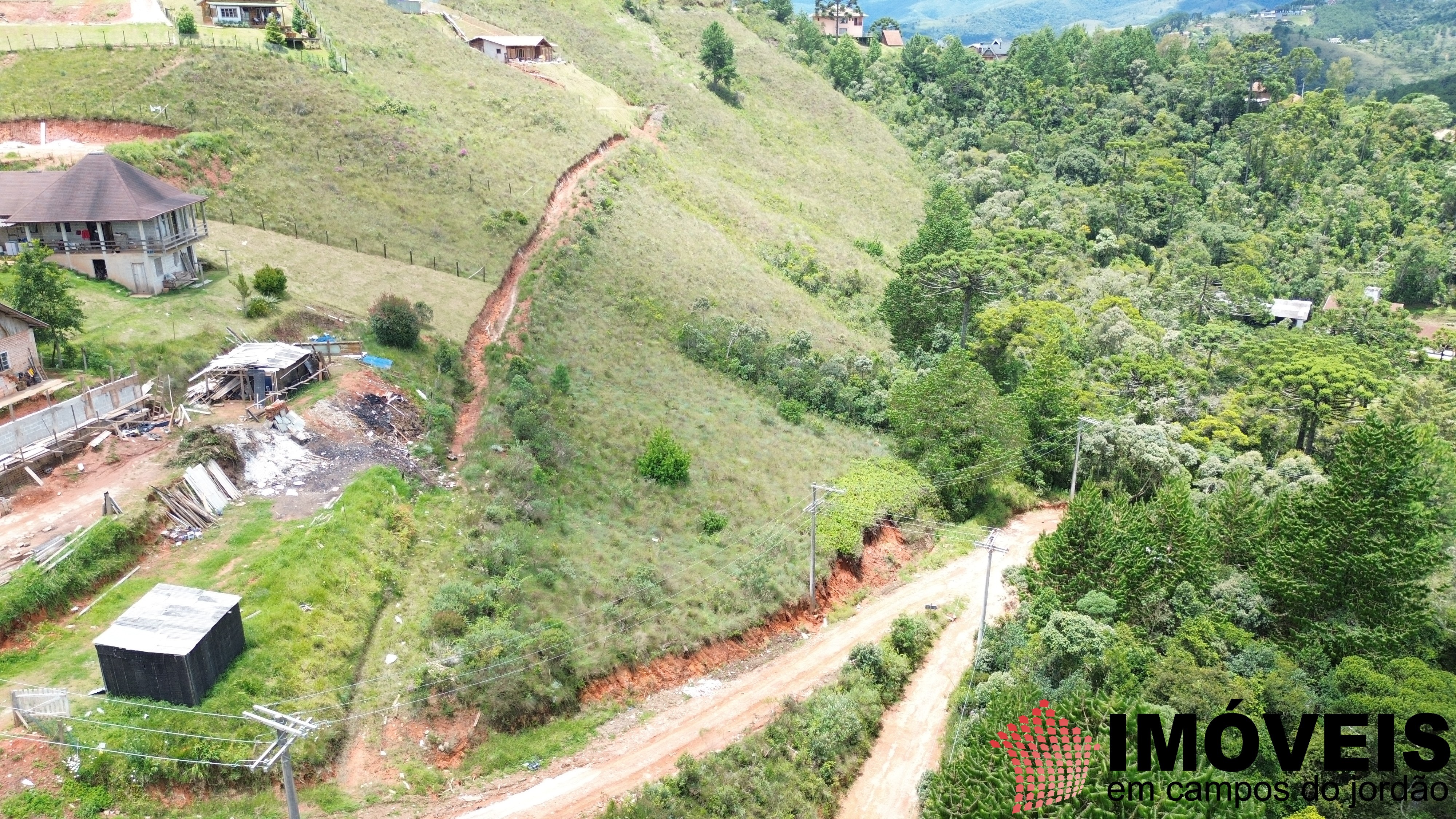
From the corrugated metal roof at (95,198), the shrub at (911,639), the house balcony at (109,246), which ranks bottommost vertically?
the shrub at (911,639)

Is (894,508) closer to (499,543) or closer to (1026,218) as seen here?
(499,543)

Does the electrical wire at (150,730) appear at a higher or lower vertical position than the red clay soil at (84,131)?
lower

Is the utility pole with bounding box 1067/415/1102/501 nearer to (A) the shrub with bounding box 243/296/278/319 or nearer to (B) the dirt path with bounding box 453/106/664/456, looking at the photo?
(B) the dirt path with bounding box 453/106/664/456

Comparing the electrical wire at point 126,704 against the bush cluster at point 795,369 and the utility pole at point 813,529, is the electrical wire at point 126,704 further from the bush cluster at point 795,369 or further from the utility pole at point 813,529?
the bush cluster at point 795,369

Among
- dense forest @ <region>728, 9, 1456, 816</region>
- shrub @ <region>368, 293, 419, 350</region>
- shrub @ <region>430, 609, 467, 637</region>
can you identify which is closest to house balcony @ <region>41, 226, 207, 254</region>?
shrub @ <region>368, 293, 419, 350</region>

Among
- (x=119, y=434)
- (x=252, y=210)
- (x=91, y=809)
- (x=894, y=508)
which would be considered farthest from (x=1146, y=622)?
(x=252, y=210)

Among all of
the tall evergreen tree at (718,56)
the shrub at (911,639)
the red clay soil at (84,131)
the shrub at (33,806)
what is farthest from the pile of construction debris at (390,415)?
the tall evergreen tree at (718,56)

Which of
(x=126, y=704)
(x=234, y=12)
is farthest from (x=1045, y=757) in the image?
(x=234, y=12)
